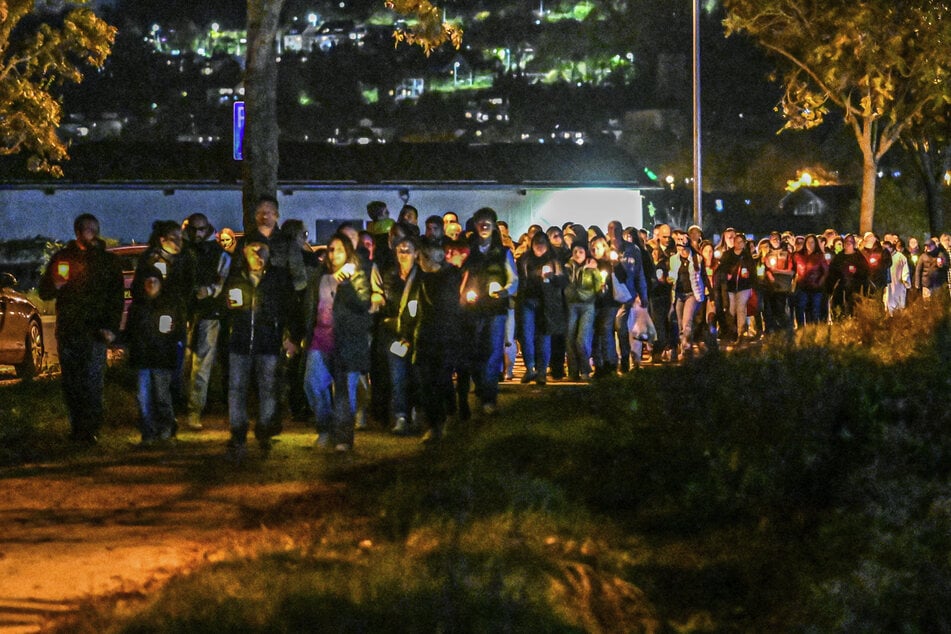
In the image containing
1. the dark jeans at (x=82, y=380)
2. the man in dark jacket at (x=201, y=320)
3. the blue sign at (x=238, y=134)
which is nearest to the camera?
the dark jeans at (x=82, y=380)

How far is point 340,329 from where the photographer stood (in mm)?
11953

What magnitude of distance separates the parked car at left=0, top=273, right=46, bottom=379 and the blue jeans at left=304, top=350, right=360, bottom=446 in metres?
8.65

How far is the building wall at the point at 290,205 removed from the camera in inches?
1873

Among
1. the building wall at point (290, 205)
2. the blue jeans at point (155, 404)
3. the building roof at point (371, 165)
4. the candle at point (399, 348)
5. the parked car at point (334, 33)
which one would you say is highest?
the parked car at point (334, 33)

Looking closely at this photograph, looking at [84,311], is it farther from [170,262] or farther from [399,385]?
[399,385]

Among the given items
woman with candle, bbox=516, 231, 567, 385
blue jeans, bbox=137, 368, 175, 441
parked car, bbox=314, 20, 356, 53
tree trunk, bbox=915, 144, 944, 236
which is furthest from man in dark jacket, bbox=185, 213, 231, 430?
parked car, bbox=314, 20, 356, 53

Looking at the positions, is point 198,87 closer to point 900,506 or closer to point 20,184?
point 20,184

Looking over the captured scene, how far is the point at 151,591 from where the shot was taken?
23.4 ft

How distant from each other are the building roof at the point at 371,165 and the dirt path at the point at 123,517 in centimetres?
3531

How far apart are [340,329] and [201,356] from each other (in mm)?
2086

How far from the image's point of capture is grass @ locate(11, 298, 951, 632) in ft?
20.0

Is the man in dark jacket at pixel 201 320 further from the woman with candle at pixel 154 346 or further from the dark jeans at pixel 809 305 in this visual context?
the dark jeans at pixel 809 305

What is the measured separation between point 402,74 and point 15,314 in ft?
365

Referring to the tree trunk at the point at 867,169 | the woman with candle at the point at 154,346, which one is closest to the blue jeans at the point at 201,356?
the woman with candle at the point at 154,346
